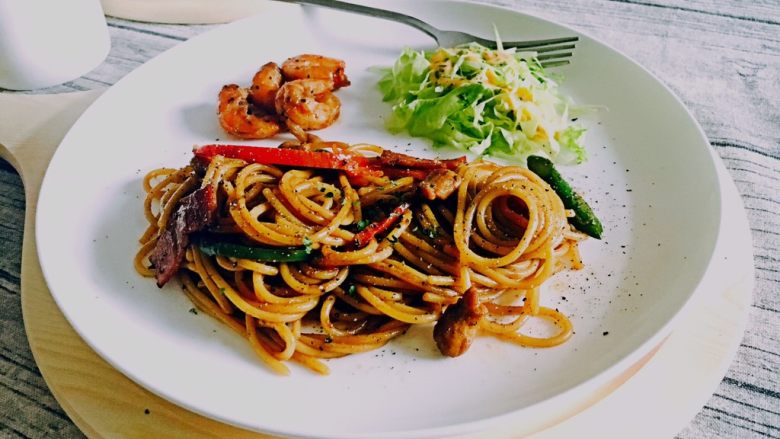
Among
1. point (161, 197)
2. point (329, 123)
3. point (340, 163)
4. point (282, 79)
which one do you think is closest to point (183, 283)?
point (161, 197)

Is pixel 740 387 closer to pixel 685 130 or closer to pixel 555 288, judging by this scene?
pixel 555 288

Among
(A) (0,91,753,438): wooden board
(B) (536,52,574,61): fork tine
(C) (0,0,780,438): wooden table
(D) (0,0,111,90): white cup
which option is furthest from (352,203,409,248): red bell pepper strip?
(D) (0,0,111,90): white cup

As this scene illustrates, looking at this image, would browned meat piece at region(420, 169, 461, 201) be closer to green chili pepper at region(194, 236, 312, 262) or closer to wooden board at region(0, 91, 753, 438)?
green chili pepper at region(194, 236, 312, 262)

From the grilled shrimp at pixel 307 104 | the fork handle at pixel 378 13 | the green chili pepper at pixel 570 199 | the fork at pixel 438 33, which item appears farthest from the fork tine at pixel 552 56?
the grilled shrimp at pixel 307 104

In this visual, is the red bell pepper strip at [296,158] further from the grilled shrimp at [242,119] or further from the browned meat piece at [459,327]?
the browned meat piece at [459,327]

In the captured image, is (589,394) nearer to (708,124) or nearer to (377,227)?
(377,227)

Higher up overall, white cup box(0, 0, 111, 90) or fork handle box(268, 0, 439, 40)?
fork handle box(268, 0, 439, 40)

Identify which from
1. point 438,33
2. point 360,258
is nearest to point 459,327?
point 360,258
